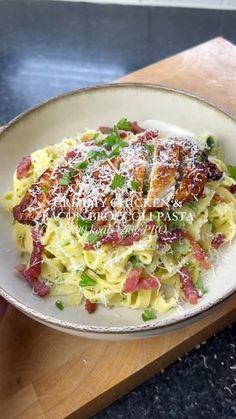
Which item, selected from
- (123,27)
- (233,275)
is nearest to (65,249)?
(233,275)

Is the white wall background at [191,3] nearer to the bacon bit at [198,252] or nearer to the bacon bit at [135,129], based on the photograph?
the bacon bit at [135,129]

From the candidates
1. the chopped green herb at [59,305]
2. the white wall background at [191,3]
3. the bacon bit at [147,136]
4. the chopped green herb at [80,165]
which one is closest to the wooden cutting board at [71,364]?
the chopped green herb at [59,305]

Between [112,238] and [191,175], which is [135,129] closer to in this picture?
[191,175]

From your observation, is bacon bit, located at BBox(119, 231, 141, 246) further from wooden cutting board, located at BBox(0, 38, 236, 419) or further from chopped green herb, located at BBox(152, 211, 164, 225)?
wooden cutting board, located at BBox(0, 38, 236, 419)

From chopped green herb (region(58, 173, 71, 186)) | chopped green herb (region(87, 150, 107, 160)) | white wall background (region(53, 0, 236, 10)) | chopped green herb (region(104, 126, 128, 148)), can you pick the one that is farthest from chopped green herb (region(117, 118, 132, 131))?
white wall background (region(53, 0, 236, 10))

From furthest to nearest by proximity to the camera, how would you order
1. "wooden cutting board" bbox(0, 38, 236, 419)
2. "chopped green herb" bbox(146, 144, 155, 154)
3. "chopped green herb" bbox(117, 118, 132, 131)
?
"chopped green herb" bbox(117, 118, 132, 131) → "chopped green herb" bbox(146, 144, 155, 154) → "wooden cutting board" bbox(0, 38, 236, 419)

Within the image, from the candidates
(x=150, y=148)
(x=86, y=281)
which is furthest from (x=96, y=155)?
(x=86, y=281)

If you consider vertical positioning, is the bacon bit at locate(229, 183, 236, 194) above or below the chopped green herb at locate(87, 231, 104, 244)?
above
